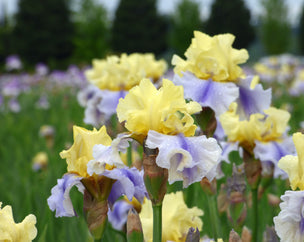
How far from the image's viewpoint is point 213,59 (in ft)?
4.38

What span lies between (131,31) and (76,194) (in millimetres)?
28568

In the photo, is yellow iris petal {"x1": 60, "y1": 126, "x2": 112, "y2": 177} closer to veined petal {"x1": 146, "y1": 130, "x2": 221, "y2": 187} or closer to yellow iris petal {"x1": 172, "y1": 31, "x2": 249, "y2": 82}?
veined petal {"x1": 146, "y1": 130, "x2": 221, "y2": 187}

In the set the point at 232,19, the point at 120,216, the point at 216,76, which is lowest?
the point at 120,216

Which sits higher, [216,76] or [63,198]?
[216,76]

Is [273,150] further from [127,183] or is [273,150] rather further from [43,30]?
[43,30]

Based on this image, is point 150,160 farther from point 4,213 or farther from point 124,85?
point 124,85

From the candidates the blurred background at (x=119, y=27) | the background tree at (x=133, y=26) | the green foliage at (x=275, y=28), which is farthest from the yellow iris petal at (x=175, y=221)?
the green foliage at (x=275, y=28)

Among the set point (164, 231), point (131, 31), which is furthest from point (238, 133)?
point (131, 31)

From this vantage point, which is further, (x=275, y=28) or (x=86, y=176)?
(x=275, y=28)

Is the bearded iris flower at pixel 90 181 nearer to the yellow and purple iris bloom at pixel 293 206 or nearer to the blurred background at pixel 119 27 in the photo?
the yellow and purple iris bloom at pixel 293 206

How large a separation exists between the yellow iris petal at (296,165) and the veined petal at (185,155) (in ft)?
0.53

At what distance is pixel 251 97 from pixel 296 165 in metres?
0.57

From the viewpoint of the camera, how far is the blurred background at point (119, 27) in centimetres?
2625

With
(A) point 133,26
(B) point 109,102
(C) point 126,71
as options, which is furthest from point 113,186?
(A) point 133,26
